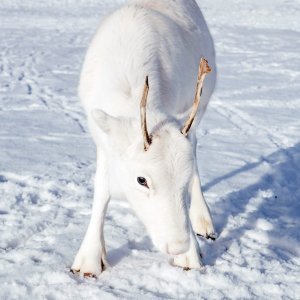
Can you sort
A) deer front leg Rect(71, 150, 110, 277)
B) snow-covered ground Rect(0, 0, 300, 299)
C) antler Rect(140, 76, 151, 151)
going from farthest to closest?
deer front leg Rect(71, 150, 110, 277)
snow-covered ground Rect(0, 0, 300, 299)
antler Rect(140, 76, 151, 151)

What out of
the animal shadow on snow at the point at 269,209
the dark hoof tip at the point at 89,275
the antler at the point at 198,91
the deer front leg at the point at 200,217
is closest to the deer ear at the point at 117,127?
the antler at the point at 198,91

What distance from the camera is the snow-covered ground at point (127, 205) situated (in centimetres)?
368

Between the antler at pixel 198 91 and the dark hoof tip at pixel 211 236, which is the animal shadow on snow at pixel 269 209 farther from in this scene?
the antler at pixel 198 91

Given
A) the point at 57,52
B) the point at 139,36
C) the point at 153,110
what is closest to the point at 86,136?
the point at 139,36

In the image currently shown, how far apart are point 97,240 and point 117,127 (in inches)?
43.5

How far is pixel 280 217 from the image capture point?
192 inches

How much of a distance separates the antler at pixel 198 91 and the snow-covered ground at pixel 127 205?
108 centimetres

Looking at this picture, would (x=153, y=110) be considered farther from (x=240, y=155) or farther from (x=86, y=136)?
(x=86, y=136)

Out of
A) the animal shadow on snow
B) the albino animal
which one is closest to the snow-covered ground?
the animal shadow on snow

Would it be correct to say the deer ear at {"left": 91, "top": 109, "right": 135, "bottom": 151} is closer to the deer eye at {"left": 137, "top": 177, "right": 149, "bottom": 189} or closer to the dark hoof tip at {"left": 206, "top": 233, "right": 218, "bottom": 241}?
the deer eye at {"left": 137, "top": 177, "right": 149, "bottom": 189}

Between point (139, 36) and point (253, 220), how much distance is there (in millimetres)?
1746

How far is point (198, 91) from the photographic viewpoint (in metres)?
2.90

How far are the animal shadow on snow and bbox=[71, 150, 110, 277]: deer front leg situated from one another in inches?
27.9

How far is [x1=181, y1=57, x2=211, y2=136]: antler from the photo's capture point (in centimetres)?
289
